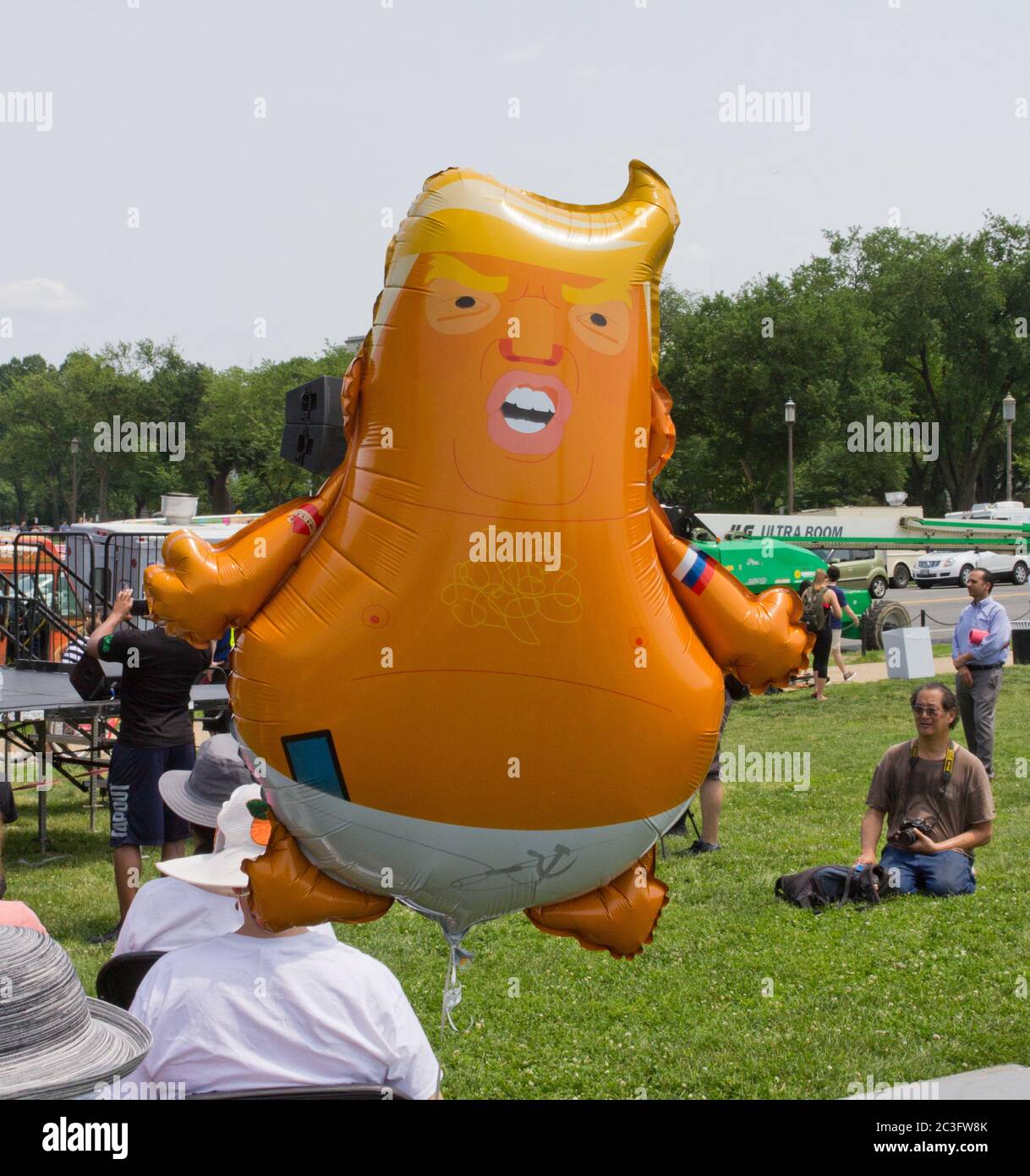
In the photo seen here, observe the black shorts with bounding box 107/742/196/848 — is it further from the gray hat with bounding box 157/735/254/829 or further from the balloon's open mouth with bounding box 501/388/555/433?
the balloon's open mouth with bounding box 501/388/555/433

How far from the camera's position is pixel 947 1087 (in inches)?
195

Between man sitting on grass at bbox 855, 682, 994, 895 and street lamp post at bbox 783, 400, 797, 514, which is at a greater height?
street lamp post at bbox 783, 400, 797, 514

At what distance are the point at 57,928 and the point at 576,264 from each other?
19.7 feet

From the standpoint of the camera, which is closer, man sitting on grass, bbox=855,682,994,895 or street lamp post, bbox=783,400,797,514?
man sitting on grass, bbox=855,682,994,895

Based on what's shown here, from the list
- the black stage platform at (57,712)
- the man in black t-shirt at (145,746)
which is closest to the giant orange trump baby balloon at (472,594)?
the man in black t-shirt at (145,746)

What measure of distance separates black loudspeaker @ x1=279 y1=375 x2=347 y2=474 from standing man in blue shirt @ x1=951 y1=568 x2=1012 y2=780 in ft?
27.3

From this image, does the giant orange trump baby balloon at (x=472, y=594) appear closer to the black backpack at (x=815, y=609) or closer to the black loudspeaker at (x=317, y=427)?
the black loudspeaker at (x=317, y=427)

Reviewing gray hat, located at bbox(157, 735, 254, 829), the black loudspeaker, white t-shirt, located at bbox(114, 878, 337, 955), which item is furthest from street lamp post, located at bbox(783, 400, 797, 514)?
the black loudspeaker

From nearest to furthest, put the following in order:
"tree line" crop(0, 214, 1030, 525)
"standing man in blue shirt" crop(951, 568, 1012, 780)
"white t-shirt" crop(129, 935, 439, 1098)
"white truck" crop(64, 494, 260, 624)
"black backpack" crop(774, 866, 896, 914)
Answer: "white t-shirt" crop(129, 935, 439, 1098) → "black backpack" crop(774, 866, 896, 914) → "standing man in blue shirt" crop(951, 568, 1012, 780) → "white truck" crop(64, 494, 260, 624) → "tree line" crop(0, 214, 1030, 525)

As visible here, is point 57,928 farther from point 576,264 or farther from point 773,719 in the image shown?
point 773,719

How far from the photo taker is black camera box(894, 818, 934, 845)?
24.3ft

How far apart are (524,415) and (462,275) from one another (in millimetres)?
345
